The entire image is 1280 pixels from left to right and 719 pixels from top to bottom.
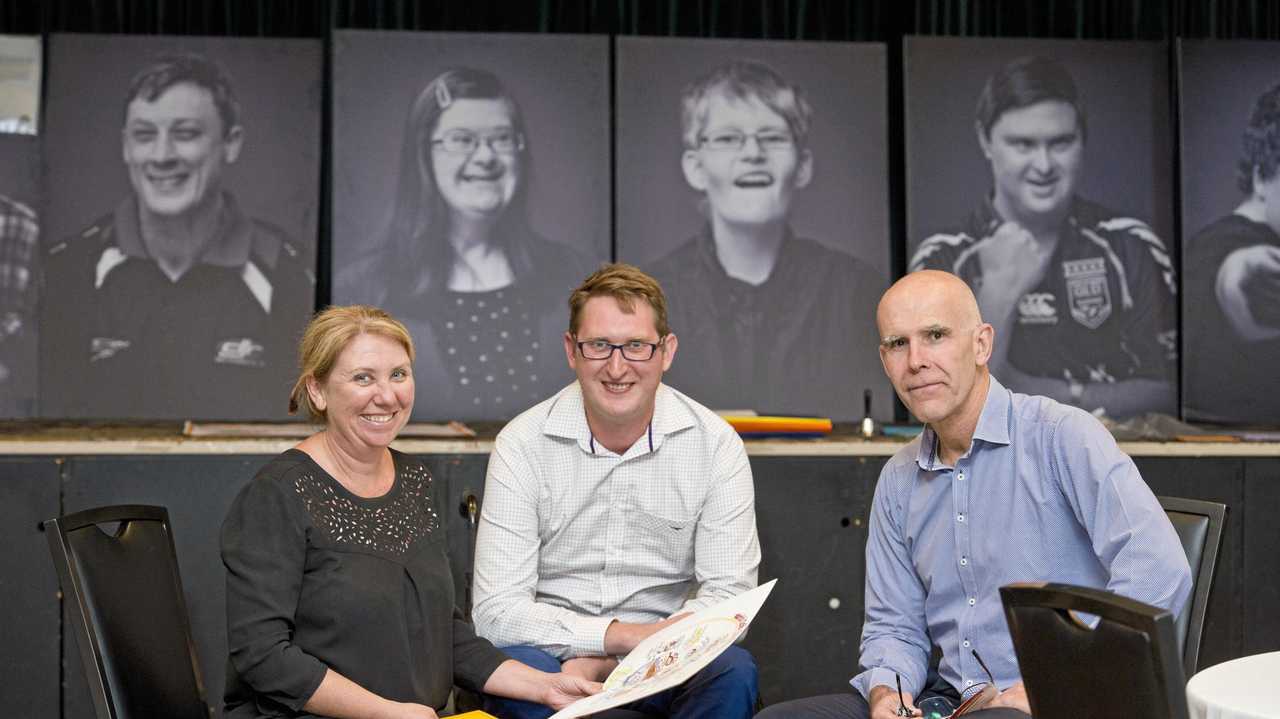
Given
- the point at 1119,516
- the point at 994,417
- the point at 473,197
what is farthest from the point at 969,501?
the point at 473,197

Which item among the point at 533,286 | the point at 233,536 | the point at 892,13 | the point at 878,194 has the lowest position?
the point at 233,536

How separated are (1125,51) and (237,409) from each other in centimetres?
380

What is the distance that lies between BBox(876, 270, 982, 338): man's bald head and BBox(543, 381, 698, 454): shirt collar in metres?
0.59

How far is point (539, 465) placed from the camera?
2869 millimetres

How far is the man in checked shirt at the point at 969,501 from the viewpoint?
240 centimetres

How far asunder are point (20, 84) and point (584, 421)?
10.5 ft

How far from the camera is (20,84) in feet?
15.9

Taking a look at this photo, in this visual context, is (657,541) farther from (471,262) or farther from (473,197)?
(473,197)

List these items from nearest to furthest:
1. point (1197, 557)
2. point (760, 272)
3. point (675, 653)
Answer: point (675, 653), point (1197, 557), point (760, 272)

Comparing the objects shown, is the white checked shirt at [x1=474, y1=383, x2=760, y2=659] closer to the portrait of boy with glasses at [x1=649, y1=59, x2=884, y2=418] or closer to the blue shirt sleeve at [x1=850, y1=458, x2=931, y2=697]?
the blue shirt sleeve at [x1=850, y1=458, x2=931, y2=697]

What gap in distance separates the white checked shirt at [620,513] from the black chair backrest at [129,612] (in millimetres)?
638

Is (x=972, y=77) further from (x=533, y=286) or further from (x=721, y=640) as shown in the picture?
(x=721, y=640)

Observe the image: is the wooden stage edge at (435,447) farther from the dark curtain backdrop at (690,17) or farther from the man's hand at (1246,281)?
the dark curtain backdrop at (690,17)

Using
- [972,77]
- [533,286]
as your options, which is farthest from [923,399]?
[972,77]
